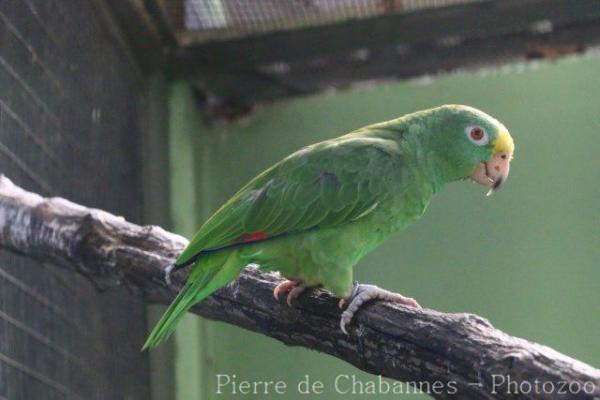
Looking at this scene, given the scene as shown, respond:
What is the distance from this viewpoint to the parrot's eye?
7.31 feet

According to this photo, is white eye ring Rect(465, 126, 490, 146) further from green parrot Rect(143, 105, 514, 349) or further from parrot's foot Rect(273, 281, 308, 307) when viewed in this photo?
parrot's foot Rect(273, 281, 308, 307)

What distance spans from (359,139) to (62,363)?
117cm

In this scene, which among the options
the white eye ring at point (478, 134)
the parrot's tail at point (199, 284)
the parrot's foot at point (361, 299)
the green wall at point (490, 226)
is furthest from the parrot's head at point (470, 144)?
the green wall at point (490, 226)

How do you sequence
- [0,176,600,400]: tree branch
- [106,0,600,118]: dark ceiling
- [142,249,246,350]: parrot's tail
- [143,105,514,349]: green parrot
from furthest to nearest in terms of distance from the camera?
[106,0,600,118]: dark ceiling < [143,105,514,349]: green parrot < [142,249,246,350]: parrot's tail < [0,176,600,400]: tree branch

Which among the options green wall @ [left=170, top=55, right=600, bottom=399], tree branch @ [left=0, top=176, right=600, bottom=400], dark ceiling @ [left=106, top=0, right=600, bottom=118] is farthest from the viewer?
green wall @ [left=170, top=55, right=600, bottom=399]

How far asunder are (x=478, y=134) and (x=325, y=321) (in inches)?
27.5

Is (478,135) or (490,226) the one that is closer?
(478,135)

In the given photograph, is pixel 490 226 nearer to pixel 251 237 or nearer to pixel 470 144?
pixel 470 144

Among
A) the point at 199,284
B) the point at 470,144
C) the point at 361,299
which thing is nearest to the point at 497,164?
the point at 470,144

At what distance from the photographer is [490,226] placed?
3436 mm

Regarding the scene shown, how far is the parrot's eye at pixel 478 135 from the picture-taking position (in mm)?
2229

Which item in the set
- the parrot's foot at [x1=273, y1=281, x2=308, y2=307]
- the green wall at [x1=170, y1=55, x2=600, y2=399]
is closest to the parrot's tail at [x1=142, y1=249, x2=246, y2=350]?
the parrot's foot at [x1=273, y1=281, x2=308, y2=307]

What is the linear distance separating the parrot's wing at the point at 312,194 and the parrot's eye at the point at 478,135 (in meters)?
0.23

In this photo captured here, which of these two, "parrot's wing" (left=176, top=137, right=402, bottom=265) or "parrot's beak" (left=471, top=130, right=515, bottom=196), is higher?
"parrot's beak" (left=471, top=130, right=515, bottom=196)
